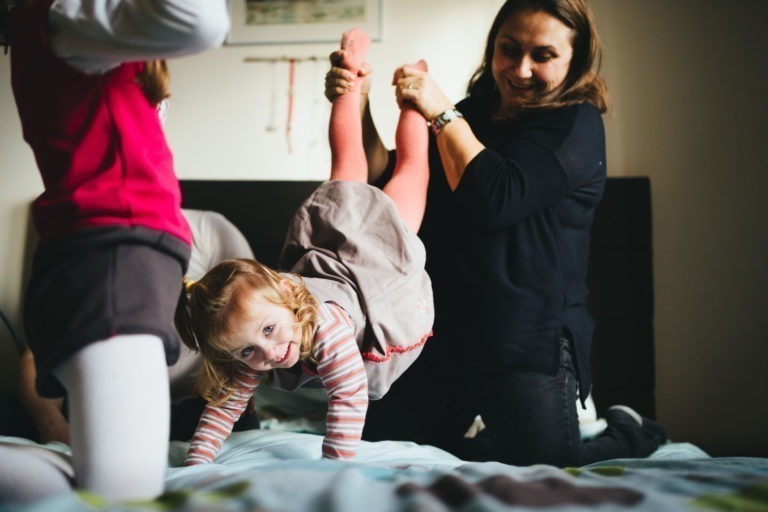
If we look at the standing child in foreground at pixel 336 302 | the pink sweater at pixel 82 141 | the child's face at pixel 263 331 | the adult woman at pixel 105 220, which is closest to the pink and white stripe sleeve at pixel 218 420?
the standing child in foreground at pixel 336 302

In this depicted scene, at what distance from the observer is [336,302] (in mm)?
1118

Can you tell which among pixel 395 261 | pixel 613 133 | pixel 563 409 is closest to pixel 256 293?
pixel 395 261

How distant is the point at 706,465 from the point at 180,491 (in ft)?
2.53

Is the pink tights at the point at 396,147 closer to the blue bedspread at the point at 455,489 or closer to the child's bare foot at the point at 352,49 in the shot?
the child's bare foot at the point at 352,49

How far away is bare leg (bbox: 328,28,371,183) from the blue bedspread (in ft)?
2.04

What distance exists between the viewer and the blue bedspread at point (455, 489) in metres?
0.68

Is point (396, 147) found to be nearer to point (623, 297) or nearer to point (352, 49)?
point (352, 49)

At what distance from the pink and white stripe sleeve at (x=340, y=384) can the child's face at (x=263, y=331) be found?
0.06m

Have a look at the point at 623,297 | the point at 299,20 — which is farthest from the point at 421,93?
the point at 299,20

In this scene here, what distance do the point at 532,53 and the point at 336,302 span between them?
26.1 inches

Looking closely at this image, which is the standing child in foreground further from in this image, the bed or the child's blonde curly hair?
the bed

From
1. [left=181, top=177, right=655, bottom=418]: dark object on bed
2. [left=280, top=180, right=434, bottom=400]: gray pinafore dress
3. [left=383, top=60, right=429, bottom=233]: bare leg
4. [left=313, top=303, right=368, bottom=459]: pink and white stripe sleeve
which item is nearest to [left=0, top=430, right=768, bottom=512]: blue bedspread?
[left=313, top=303, right=368, bottom=459]: pink and white stripe sleeve

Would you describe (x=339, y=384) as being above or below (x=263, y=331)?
below

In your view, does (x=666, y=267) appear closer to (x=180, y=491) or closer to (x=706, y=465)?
(x=706, y=465)
